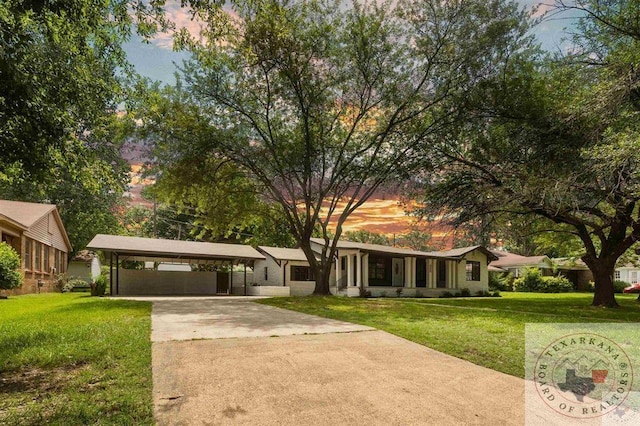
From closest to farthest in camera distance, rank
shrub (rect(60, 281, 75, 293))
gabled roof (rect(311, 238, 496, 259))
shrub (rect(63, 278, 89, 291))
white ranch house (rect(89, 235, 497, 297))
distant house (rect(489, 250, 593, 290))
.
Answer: white ranch house (rect(89, 235, 497, 297)) → gabled roof (rect(311, 238, 496, 259)) → shrub (rect(60, 281, 75, 293)) → shrub (rect(63, 278, 89, 291)) → distant house (rect(489, 250, 593, 290))

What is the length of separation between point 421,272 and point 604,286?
13.9 m

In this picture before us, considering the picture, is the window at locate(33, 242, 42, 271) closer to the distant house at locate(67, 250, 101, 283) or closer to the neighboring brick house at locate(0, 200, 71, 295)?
the neighboring brick house at locate(0, 200, 71, 295)

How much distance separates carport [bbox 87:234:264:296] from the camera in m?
23.4

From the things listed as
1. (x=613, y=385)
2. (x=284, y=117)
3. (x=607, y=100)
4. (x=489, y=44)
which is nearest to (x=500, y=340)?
(x=613, y=385)

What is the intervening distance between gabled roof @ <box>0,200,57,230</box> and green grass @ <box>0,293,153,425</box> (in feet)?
57.7

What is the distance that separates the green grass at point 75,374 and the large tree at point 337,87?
1120 cm

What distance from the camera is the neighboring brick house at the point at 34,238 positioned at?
885 inches

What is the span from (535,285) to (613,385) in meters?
36.9

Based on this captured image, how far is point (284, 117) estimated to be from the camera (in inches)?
851

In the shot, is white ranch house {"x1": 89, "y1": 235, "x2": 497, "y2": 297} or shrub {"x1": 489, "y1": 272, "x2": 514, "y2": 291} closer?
white ranch house {"x1": 89, "y1": 235, "x2": 497, "y2": 297}

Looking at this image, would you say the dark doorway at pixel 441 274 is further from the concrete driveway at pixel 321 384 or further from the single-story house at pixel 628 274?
the single-story house at pixel 628 274

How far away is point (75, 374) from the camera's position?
5094 mm

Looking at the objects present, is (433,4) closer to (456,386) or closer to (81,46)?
(81,46)

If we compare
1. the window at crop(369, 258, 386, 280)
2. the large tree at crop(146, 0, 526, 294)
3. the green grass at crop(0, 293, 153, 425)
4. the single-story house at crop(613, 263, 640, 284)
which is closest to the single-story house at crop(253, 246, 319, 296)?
the window at crop(369, 258, 386, 280)
